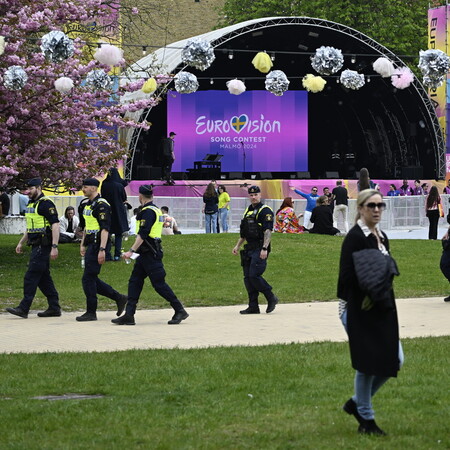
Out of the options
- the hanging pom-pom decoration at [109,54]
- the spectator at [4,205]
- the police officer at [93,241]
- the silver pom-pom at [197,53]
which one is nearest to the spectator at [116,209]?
the hanging pom-pom decoration at [109,54]

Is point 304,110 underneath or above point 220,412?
above

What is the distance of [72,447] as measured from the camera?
22.9ft

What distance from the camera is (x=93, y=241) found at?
13664mm

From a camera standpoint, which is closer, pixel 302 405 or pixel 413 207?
pixel 302 405

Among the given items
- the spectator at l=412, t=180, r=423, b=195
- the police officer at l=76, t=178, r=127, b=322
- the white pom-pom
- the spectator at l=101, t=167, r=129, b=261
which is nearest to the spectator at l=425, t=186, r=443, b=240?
the white pom-pom

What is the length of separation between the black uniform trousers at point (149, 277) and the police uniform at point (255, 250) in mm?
1471

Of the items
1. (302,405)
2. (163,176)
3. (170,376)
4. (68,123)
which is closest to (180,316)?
(170,376)

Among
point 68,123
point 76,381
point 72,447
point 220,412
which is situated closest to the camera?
point 72,447

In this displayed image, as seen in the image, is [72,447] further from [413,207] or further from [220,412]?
[413,207]

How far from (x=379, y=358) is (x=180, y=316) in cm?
658

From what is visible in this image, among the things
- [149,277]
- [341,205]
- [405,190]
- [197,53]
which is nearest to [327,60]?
[197,53]

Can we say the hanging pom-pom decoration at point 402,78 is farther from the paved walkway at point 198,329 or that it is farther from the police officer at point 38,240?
the police officer at point 38,240

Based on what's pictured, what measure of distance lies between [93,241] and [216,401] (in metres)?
5.59

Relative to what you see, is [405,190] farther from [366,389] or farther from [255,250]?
[366,389]
